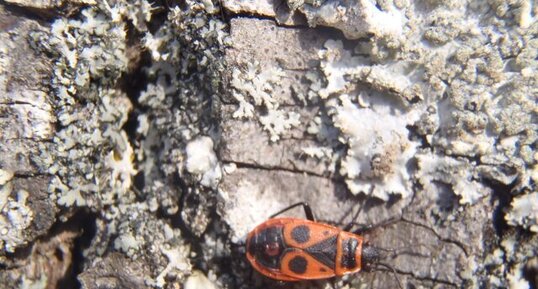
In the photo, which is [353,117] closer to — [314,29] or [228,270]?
[314,29]

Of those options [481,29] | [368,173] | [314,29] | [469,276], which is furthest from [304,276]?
[481,29]

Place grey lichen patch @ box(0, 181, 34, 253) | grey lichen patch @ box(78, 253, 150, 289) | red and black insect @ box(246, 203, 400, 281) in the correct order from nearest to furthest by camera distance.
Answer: grey lichen patch @ box(0, 181, 34, 253)
grey lichen patch @ box(78, 253, 150, 289)
red and black insect @ box(246, 203, 400, 281)

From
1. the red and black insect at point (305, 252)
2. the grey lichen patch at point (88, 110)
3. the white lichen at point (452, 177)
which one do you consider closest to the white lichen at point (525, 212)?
the white lichen at point (452, 177)

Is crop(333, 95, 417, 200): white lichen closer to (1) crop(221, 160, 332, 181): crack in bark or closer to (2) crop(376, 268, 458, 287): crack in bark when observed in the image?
(1) crop(221, 160, 332, 181): crack in bark

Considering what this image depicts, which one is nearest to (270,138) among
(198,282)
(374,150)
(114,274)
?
(374,150)

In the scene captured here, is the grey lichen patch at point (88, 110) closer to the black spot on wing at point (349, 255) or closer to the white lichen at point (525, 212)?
the black spot on wing at point (349, 255)

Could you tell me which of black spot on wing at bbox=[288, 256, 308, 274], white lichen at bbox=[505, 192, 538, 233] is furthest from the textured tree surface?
black spot on wing at bbox=[288, 256, 308, 274]

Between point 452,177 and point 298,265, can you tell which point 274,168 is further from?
point 452,177
